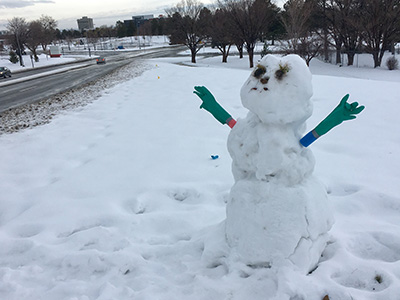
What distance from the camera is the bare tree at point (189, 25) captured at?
34875 millimetres

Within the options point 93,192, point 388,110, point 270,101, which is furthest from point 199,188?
point 388,110

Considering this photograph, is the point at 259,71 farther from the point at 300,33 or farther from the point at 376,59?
the point at 376,59

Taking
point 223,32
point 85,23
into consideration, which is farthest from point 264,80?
point 85,23

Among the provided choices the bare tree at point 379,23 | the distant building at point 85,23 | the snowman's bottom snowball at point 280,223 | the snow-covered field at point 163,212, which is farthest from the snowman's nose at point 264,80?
the distant building at point 85,23

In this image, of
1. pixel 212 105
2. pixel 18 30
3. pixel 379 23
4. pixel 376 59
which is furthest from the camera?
pixel 18 30

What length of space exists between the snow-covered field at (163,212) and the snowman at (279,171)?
204 mm

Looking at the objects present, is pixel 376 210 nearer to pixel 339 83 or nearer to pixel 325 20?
pixel 339 83

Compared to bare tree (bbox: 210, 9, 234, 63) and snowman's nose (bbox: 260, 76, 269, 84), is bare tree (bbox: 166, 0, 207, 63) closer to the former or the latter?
bare tree (bbox: 210, 9, 234, 63)

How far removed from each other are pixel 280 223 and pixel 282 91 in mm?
1160

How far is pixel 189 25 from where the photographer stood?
3481 cm

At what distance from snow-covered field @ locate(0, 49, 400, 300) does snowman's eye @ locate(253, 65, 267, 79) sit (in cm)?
169

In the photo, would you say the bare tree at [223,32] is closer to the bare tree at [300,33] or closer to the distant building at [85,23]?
the bare tree at [300,33]

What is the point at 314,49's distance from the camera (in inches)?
1009

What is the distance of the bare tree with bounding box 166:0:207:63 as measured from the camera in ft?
114
